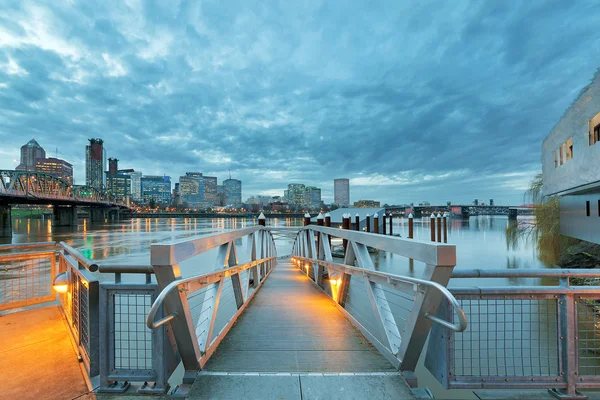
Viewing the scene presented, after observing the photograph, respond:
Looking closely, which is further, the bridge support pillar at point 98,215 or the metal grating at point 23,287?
the bridge support pillar at point 98,215

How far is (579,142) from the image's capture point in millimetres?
14352

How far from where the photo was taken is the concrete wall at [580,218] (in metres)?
14.9

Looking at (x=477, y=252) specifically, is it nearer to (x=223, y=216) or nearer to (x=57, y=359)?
(x=57, y=359)

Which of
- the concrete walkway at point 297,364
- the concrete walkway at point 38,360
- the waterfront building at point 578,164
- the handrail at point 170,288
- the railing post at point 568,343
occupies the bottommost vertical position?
the concrete walkway at point 38,360

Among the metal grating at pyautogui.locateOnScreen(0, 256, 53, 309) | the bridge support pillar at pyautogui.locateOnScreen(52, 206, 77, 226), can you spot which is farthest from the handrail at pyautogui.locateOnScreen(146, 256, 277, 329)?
the bridge support pillar at pyautogui.locateOnScreen(52, 206, 77, 226)

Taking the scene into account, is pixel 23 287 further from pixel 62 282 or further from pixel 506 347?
pixel 506 347

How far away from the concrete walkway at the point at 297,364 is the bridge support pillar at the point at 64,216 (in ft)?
268

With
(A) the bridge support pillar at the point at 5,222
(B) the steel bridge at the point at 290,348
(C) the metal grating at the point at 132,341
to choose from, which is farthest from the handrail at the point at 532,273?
(A) the bridge support pillar at the point at 5,222

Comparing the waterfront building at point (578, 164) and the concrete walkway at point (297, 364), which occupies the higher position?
the waterfront building at point (578, 164)

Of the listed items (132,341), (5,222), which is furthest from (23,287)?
(5,222)

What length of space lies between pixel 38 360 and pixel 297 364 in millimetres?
2702

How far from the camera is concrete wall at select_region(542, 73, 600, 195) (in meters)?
12.8

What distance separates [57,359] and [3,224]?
5507 centimetres

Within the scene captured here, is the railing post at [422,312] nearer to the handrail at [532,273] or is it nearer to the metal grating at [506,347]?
the metal grating at [506,347]
